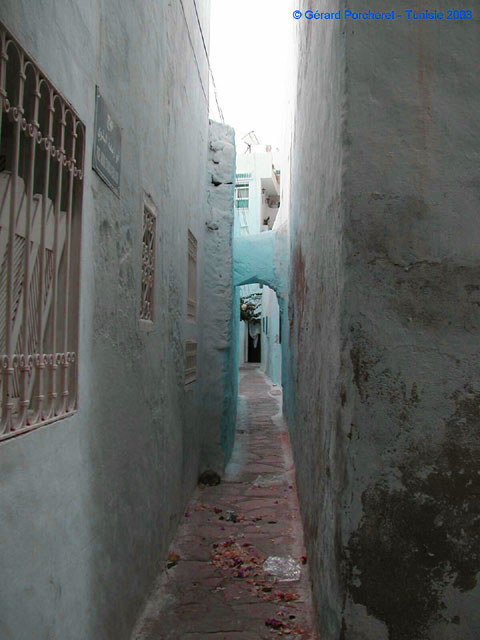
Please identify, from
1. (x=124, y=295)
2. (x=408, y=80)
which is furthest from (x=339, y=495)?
(x=408, y=80)

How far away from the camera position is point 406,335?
7.86 feet

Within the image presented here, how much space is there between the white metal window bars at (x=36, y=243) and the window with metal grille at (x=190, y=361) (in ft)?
10.4

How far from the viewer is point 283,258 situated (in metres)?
8.84

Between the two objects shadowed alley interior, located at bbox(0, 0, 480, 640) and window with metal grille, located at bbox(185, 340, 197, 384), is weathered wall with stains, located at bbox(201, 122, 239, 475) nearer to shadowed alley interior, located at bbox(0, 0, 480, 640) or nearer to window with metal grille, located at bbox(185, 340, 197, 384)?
window with metal grille, located at bbox(185, 340, 197, 384)

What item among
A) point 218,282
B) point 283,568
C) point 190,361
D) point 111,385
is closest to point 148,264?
point 111,385

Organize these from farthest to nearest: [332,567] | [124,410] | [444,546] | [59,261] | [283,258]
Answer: [283,258] < [124,410] < [332,567] < [444,546] < [59,261]

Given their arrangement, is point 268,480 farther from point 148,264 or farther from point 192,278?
point 148,264

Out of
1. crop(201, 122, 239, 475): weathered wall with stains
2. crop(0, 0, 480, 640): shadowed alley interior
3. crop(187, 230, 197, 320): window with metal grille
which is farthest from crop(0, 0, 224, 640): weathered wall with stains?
crop(201, 122, 239, 475): weathered wall with stains

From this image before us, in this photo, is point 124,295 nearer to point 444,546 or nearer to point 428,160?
point 428,160

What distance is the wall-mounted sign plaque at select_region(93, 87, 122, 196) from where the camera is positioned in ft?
7.86

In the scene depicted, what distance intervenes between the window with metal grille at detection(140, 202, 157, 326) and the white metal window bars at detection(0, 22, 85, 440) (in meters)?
1.28

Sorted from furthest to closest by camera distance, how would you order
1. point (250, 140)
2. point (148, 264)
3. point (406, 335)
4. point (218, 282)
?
point (250, 140)
point (218, 282)
point (148, 264)
point (406, 335)

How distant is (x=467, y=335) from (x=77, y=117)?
1798mm

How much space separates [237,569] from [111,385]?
2065 millimetres
